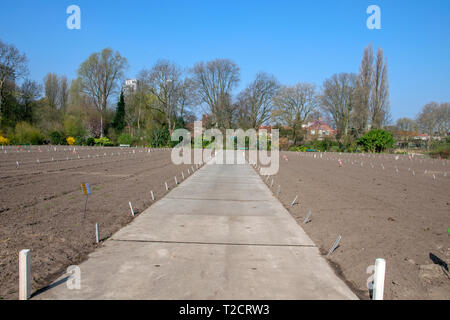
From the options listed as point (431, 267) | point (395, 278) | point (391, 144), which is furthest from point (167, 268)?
point (391, 144)

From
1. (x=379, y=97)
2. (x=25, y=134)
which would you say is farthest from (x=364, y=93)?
(x=25, y=134)

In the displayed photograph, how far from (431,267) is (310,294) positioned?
240cm

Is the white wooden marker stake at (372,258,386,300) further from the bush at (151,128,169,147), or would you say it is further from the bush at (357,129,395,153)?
the bush at (151,128,169,147)

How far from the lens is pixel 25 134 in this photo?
1977 inches

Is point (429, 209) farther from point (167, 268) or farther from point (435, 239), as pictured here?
point (167, 268)

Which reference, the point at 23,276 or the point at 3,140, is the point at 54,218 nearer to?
the point at 23,276

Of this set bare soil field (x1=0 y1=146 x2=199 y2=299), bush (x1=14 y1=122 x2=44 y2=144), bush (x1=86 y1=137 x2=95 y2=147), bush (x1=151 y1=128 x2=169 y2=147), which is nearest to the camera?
bare soil field (x1=0 y1=146 x2=199 y2=299)

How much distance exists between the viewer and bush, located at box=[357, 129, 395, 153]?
53.9m

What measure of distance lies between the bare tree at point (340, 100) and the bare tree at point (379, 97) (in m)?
3.74

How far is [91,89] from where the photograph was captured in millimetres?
64750

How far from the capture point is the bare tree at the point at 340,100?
63.8m

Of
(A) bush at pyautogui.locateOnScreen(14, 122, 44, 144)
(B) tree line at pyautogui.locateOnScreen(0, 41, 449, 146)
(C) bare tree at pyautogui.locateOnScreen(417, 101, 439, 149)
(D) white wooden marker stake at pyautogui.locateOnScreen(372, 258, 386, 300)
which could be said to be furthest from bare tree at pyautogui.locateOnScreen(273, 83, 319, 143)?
(D) white wooden marker stake at pyautogui.locateOnScreen(372, 258, 386, 300)

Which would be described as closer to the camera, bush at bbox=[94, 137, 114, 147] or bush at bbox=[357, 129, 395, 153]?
bush at bbox=[357, 129, 395, 153]

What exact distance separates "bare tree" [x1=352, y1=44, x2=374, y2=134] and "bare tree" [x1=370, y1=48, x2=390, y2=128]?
0.85 m
